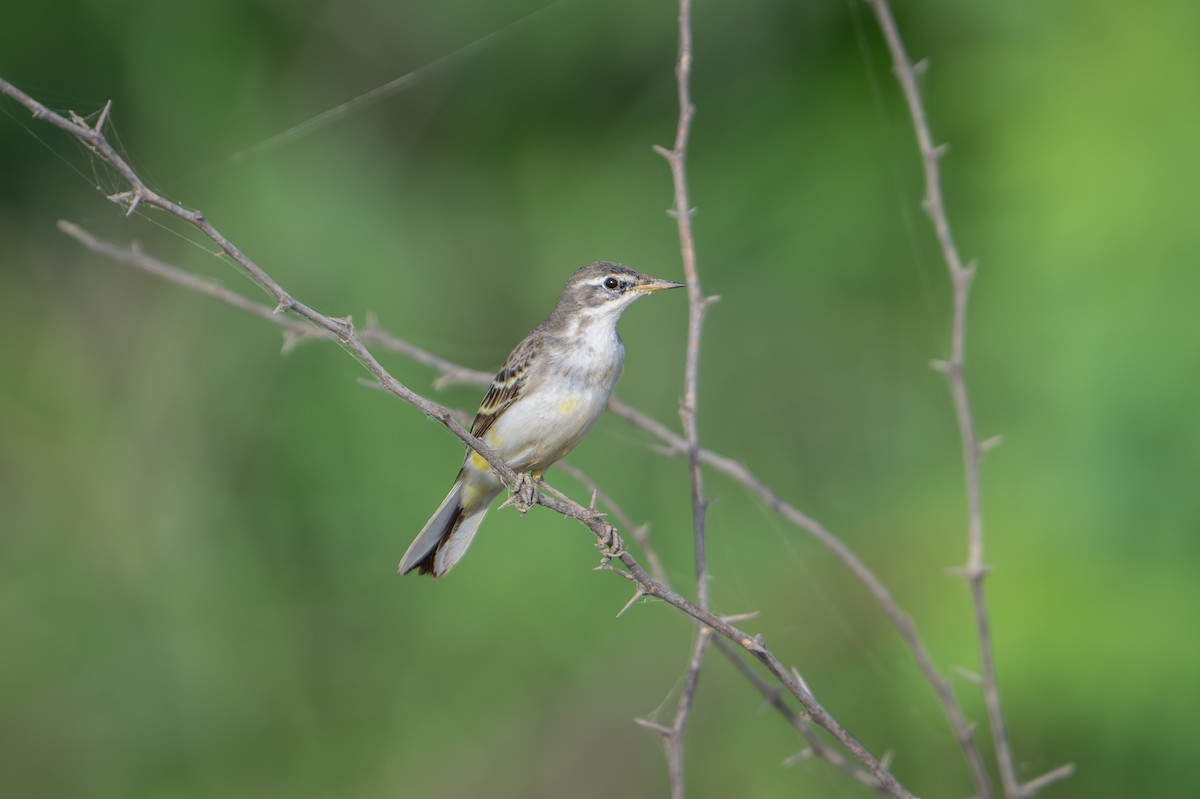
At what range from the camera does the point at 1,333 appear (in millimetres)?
5383

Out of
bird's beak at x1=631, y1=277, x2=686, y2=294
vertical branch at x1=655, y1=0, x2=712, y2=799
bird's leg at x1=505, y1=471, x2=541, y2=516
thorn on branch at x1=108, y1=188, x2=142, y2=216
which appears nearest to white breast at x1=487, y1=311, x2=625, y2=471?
bird's beak at x1=631, y1=277, x2=686, y2=294

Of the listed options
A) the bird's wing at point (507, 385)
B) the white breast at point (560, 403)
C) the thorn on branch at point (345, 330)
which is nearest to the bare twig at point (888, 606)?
the white breast at point (560, 403)

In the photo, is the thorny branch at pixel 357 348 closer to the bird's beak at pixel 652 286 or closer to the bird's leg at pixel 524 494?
the bird's leg at pixel 524 494

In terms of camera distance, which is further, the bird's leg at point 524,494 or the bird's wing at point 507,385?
the bird's wing at point 507,385

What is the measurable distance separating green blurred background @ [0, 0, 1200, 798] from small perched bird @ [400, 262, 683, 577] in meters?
1.25

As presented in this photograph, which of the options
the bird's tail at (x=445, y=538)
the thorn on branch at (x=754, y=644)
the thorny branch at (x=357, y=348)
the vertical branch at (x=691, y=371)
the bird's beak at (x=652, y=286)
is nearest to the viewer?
the thorny branch at (x=357, y=348)

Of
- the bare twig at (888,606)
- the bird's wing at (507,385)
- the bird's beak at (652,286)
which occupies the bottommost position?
the bare twig at (888,606)

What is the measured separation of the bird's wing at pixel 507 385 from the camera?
371 cm

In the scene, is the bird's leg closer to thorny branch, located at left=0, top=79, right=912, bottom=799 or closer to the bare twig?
the bare twig

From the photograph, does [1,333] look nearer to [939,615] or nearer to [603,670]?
[603,670]

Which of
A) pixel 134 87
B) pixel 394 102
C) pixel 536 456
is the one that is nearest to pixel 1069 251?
pixel 536 456

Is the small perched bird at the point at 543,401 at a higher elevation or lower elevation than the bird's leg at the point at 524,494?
higher

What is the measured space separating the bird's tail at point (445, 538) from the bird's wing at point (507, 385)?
284 millimetres

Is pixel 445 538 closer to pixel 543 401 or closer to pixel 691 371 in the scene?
pixel 543 401
